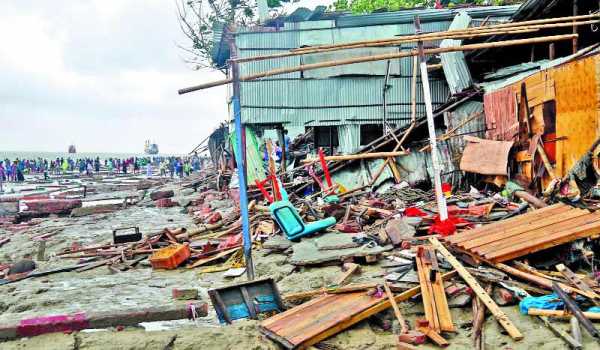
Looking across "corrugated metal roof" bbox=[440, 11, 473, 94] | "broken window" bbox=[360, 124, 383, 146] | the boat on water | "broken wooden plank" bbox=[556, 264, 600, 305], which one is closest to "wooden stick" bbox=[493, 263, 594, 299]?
"broken wooden plank" bbox=[556, 264, 600, 305]

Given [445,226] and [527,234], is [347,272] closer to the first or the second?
[445,226]

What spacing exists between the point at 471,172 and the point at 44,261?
11.1 metres

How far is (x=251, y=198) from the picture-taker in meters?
15.8

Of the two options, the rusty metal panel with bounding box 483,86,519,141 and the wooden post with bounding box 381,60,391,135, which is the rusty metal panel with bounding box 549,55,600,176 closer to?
the rusty metal panel with bounding box 483,86,519,141

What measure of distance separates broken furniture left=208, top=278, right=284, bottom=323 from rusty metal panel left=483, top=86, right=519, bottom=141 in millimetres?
7632

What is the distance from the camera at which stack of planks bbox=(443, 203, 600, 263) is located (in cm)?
584

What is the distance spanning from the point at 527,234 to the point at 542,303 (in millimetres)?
1546

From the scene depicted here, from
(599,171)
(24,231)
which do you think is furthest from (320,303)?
(24,231)

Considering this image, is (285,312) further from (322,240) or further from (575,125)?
(575,125)

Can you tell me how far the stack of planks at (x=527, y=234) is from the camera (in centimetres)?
584

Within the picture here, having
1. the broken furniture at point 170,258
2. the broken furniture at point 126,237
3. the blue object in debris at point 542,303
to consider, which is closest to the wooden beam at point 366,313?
the blue object in debris at point 542,303

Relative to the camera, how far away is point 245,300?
608cm

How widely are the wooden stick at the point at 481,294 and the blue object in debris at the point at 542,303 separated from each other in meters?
0.25

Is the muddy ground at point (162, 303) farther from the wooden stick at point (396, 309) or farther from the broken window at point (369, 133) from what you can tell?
the broken window at point (369, 133)
